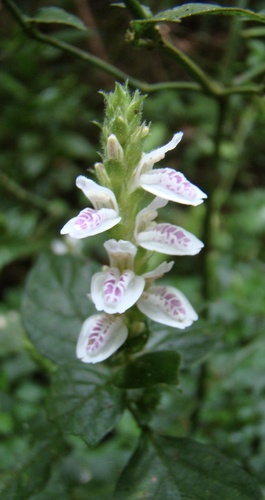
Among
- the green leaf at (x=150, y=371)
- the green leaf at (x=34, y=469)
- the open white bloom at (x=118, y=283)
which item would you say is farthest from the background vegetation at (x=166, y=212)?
the open white bloom at (x=118, y=283)

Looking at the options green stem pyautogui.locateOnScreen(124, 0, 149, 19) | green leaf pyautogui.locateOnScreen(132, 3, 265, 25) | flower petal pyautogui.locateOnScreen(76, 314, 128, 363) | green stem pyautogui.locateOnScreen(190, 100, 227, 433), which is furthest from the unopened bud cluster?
green stem pyautogui.locateOnScreen(190, 100, 227, 433)

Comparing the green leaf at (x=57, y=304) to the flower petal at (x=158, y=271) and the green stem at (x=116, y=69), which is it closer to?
the flower petal at (x=158, y=271)

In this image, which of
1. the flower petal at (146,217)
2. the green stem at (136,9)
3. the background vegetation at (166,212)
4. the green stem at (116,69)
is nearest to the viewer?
the flower petal at (146,217)

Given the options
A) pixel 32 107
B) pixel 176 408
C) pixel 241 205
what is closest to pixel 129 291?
pixel 176 408

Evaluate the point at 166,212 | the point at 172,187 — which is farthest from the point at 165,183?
the point at 166,212

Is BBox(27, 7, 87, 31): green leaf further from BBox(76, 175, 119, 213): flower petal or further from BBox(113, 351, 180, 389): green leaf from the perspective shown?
BBox(113, 351, 180, 389): green leaf

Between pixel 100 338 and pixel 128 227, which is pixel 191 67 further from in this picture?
pixel 100 338

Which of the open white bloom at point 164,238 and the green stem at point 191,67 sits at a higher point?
the green stem at point 191,67
